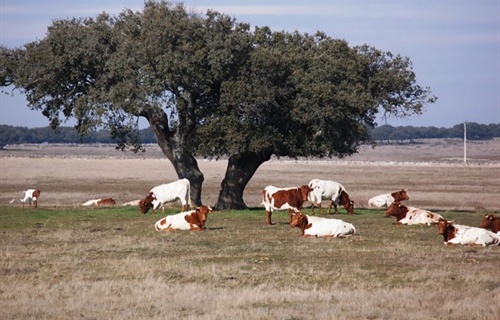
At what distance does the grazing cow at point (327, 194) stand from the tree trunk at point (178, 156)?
207 inches

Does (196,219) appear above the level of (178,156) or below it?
below

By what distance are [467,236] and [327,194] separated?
10.2m

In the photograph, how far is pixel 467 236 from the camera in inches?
818

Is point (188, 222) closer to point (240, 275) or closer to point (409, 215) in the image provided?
point (409, 215)

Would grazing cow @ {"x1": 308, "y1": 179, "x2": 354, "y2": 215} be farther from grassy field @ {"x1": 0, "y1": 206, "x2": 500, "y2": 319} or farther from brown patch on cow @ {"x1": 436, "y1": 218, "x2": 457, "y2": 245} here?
brown patch on cow @ {"x1": 436, "y1": 218, "x2": 457, "y2": 245}

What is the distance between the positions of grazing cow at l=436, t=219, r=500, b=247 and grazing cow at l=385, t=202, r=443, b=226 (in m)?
5.09

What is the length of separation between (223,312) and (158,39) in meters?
19.6

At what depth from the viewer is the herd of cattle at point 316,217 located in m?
20.9

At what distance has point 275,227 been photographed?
25.2m

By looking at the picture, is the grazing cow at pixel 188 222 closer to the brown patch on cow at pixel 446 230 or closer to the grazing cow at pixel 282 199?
the grazing cow at pixel 282 199

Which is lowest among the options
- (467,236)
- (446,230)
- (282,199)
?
(467,236)

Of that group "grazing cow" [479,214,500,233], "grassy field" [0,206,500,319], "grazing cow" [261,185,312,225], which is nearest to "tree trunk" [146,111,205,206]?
"grazing cow" [261,185,312,225]

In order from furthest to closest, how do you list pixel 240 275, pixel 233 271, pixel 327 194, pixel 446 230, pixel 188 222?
pixel 327 194 → pixel 188 222 → pixel 446 230 → pixel 233 271 → pixel 240 275

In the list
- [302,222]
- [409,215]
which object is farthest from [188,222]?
[409,215]
